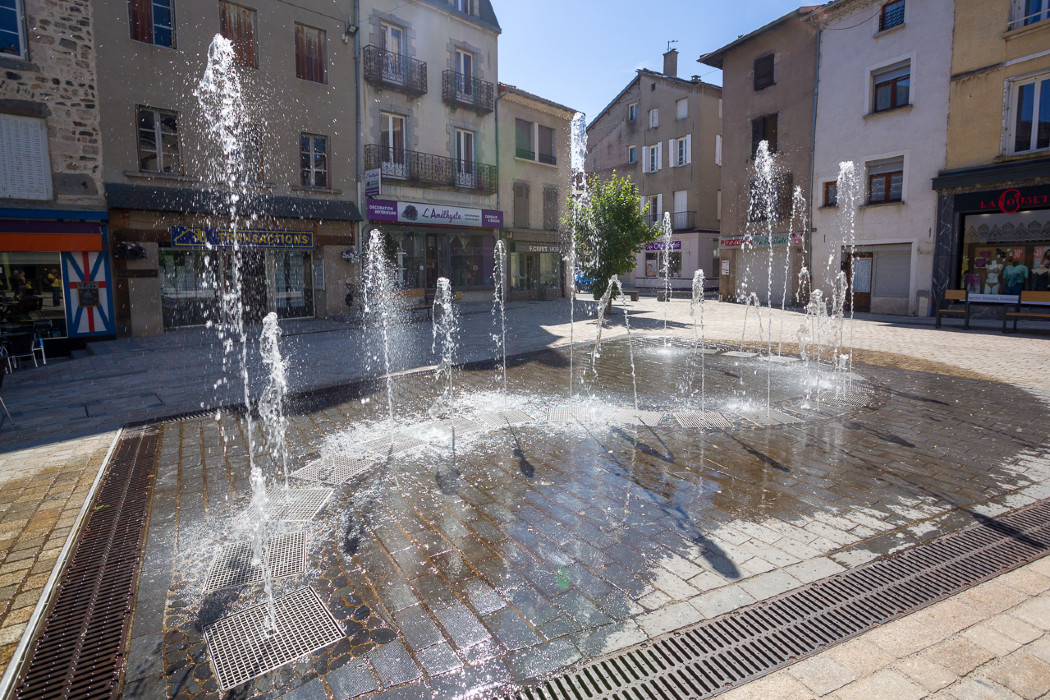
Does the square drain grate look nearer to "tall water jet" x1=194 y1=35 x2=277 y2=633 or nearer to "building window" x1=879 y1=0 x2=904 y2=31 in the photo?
"tall water jet" x1=194 y1=35 x2=277 y2=633

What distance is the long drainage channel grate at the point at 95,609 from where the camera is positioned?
8.02ft

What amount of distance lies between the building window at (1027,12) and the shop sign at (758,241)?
8.76m

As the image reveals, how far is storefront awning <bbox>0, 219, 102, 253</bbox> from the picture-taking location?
462 inches

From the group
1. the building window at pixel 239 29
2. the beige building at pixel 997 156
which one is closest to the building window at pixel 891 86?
the beige building at pixel 997 156

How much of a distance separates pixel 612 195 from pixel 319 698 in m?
17.9

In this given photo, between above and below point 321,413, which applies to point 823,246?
above

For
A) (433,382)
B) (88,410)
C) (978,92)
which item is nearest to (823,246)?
(978,92)

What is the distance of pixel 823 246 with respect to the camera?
859 inches

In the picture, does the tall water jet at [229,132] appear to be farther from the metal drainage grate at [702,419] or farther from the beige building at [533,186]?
the metal drainage grate at [702,419]

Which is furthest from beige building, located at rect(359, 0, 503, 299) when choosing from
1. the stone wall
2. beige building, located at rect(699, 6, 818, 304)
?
beige building, located at rect(699, 6, 818, 304)

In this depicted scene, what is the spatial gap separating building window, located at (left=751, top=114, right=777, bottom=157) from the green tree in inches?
364

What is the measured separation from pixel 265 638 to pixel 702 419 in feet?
16.1

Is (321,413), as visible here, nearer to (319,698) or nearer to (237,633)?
(237,633)

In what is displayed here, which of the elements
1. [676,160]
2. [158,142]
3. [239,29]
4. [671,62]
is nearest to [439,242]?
[239,29]
